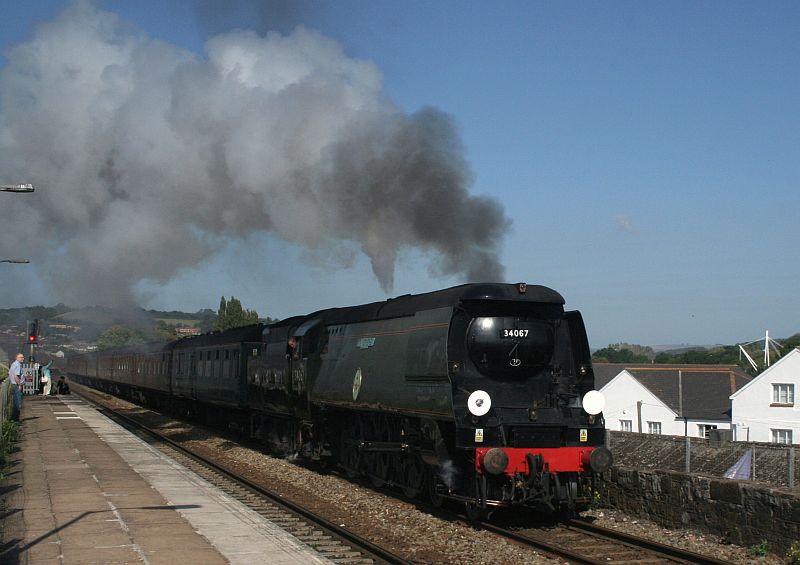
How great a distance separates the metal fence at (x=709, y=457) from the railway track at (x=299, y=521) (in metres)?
4.48

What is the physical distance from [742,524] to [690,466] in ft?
7.66

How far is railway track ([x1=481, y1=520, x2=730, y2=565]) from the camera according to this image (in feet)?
30.5

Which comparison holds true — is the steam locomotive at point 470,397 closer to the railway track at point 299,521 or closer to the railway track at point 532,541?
the railway track at point 532,541

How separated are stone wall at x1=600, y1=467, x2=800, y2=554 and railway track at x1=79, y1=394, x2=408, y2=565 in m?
4.05

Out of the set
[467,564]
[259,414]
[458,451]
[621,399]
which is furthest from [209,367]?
[621,399]

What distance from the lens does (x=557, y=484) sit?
11258 millimetres

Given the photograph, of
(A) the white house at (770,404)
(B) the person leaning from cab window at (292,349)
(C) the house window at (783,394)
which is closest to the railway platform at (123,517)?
(B) the person leaning from cab window at (292,349)

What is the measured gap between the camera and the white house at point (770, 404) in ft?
133

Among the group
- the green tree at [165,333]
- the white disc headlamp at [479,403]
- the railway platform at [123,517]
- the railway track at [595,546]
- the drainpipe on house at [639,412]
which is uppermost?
the green tree at [165,333]

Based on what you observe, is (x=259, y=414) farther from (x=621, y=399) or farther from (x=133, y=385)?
(x=621, y=399)

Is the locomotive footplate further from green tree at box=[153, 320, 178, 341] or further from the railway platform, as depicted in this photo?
green tree at box=[153, 320, 178, 341]

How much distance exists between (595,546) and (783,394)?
35.0m

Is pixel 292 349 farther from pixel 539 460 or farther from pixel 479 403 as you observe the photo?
pixel 539 460

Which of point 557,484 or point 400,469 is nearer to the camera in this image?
point 557,484
